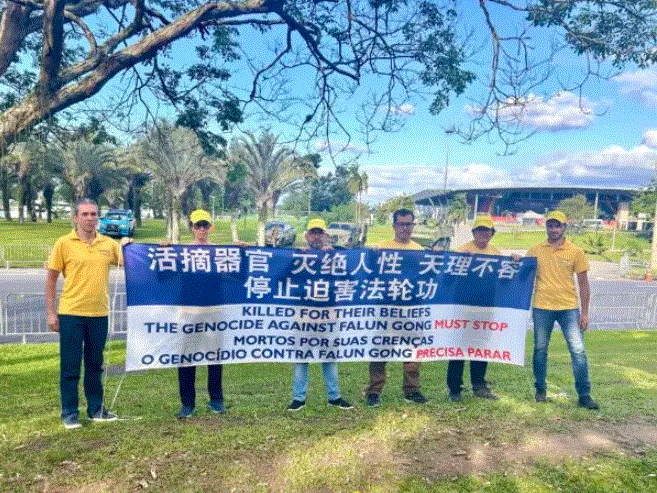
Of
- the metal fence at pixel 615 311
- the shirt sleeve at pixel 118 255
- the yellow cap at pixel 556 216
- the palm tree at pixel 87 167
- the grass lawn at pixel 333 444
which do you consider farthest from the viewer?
the palm tree at pixel 87 167

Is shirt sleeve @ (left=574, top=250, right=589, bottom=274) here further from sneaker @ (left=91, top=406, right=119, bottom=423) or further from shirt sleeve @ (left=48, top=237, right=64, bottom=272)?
shirt sleeve @ (left=48, top=237, right=64, bottom=272)

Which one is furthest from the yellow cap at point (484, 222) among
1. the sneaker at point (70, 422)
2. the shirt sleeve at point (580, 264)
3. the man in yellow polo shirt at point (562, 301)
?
the sneaker at point (70, 422)

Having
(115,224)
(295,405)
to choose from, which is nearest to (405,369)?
(295,405)

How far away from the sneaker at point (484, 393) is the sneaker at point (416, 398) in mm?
624

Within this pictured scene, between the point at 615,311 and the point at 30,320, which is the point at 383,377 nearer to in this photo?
the point at 30,320

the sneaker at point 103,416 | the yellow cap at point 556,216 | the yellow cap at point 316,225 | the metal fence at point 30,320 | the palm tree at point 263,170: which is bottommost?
the metal fence at point 30,320

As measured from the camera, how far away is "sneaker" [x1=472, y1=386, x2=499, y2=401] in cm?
535

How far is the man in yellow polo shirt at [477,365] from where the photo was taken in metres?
5.26

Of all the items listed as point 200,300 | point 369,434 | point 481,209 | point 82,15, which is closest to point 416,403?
point 369,434

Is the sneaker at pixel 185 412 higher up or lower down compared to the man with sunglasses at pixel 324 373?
lower down

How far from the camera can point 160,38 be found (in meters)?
5.66

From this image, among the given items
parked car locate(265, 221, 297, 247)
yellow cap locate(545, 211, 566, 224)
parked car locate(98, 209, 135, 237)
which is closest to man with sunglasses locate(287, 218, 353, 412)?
yellow cap locate(545, 211, 566, 224)

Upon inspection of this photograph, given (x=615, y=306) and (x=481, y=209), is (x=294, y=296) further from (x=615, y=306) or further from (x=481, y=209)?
(x=481, y=209)

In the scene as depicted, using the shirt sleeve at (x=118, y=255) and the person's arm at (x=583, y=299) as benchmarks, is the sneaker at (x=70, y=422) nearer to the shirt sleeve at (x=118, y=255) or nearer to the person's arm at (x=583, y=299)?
the shirt sleeve at (x=118, y=255)
